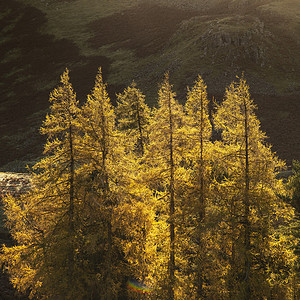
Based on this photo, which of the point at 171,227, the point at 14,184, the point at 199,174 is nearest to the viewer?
the point at 199,174

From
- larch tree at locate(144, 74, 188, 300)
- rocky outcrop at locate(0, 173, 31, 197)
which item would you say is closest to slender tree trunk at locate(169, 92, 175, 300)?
larch tree at locate(144, 74, 188, 300)

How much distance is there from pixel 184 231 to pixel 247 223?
9.37 feet

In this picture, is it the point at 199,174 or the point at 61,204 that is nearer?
the point at 61,204

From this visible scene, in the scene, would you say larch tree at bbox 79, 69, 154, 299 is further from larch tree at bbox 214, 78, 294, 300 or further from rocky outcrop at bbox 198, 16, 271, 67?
rocky outcrop at bbox 198, 16, 271, 67

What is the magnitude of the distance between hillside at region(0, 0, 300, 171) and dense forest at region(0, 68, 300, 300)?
99.5 feet

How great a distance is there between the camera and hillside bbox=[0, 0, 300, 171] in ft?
181

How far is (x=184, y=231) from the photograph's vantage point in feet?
38.0

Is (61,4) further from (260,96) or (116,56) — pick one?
(260,96)

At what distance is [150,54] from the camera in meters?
90.9

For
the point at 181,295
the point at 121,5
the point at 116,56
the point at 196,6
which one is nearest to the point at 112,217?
the point at 181,295

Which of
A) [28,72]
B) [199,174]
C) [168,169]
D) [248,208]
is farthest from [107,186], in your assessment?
[28,72]

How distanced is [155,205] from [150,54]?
287 feet

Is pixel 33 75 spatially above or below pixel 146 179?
below

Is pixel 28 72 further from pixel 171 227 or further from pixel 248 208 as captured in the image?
pixel 248 208
